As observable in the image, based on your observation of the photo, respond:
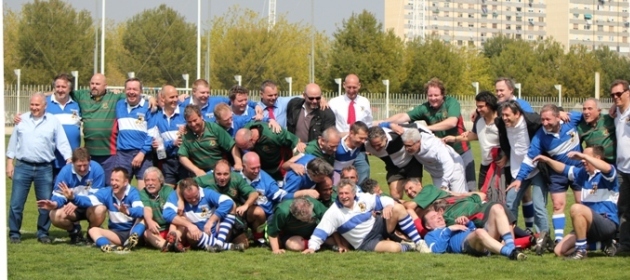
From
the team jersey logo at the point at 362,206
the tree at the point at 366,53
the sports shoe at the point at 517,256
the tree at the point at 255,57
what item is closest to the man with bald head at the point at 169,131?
the team jersey logo at the point at 362,206

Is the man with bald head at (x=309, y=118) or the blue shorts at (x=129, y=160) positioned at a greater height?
the man with bald head at (x=309, y=118)

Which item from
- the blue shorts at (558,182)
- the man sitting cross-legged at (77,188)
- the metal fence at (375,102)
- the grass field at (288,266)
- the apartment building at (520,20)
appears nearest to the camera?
the grass field at (288,266)

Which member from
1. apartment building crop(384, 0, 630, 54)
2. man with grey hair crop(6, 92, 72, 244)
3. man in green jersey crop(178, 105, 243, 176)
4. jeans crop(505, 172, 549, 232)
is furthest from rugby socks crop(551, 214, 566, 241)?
apartment building crop(384, 0, 630, 54)

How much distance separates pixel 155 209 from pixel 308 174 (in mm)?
1657

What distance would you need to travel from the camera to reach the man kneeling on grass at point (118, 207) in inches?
368

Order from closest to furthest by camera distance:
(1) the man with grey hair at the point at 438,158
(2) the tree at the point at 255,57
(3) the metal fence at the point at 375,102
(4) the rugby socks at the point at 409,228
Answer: (4) the rugby socks at the point at 409,228 → (1) the man with grey hair at the point at 438,158 → (3) the metal fence at the point at 375,102 → (2) the tree at the point at 255,57

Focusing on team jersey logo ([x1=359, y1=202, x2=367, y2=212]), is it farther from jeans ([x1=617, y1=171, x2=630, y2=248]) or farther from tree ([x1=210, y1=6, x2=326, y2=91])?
tree ([x1=210, y1=6, x2=326, y2=91])

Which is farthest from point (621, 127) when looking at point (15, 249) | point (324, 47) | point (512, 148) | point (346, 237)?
point (324, 47)

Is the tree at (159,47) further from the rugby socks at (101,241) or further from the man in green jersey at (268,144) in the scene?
the rugby socks at (101,241)

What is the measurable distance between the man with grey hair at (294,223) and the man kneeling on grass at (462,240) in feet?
3.58

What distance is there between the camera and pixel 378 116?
44719 millimetres

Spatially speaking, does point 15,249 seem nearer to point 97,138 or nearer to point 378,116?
point 97,138

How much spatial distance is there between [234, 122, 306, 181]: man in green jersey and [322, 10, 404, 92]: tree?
41158 mm

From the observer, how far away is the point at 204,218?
30.7 ft
